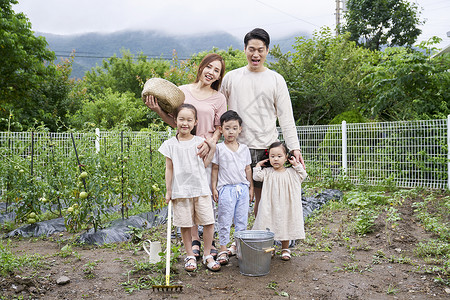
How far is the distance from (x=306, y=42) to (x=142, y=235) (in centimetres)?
957

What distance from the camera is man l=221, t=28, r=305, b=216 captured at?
10.1 feet

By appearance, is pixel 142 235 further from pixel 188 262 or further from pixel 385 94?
pixel 385 94

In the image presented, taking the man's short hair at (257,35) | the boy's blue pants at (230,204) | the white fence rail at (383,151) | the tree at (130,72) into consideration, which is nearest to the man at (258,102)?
the man's short hair at (257,35)

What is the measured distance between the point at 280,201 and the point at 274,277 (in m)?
0.59

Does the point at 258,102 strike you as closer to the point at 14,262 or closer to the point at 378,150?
the point at 14,262

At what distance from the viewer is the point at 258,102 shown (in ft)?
10.1

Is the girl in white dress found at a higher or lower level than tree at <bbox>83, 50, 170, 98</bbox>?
lower

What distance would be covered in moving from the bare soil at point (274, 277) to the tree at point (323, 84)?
646cm

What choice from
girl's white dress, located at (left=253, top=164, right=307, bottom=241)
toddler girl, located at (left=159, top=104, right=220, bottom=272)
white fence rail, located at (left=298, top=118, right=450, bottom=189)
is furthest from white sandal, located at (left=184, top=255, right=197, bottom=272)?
white fence rail, located at (left=298, top=118, right=450, bottom=189)

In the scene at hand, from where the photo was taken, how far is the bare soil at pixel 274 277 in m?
2.49

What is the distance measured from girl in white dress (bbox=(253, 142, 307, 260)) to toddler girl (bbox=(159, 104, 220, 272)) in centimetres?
45

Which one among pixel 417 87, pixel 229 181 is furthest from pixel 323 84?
pixel 229 181

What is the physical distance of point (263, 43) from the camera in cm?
300

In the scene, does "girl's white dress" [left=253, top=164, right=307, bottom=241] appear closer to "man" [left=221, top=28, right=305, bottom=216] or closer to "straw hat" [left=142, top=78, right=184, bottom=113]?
"man" [left=221, top=28, right=305, bottom=216]
